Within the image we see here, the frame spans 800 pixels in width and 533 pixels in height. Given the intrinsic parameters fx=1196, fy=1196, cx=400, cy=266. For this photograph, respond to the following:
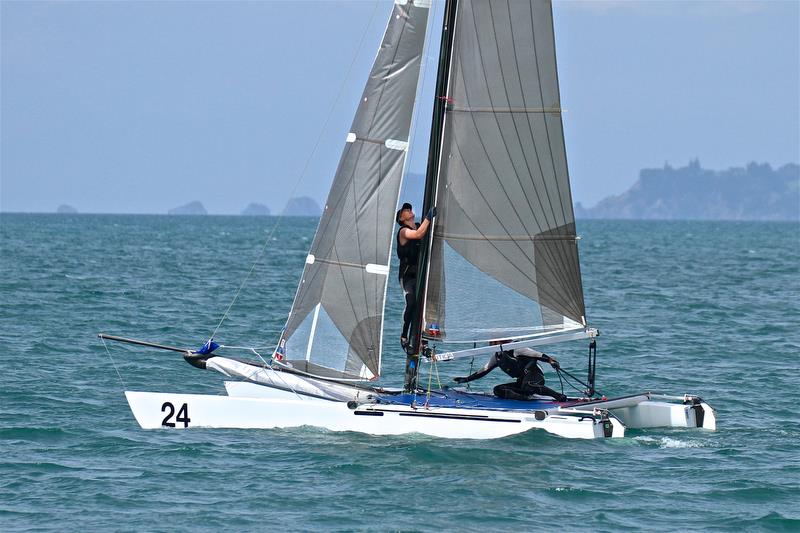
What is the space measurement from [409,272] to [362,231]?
2.95 ft

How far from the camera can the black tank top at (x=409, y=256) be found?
16.6 m

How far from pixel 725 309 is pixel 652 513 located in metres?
24.3

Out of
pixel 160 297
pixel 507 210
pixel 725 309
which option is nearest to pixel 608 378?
pixel 507 210

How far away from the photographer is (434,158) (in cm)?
1642

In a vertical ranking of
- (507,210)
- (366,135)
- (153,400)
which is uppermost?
(366,135)

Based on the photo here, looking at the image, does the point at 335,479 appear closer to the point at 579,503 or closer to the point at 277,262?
the point at 579,503

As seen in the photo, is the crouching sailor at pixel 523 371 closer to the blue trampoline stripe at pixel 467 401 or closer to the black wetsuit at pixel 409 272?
the blue trampoline stripe at pixel 467 401

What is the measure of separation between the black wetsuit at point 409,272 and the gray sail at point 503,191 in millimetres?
262

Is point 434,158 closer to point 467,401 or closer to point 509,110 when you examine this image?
point 509,110

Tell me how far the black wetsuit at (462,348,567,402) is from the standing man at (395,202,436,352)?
1453 millimetres

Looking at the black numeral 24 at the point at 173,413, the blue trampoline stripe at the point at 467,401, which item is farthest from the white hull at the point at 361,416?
the blue trampoline stripe at the point at 467,401

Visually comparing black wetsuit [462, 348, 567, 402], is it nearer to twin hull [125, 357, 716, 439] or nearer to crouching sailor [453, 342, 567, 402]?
crouching sailor [453, 342, 567, 402]

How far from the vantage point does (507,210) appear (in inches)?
653

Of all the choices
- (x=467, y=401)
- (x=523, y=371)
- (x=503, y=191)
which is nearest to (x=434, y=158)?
(x=503, y=191)
